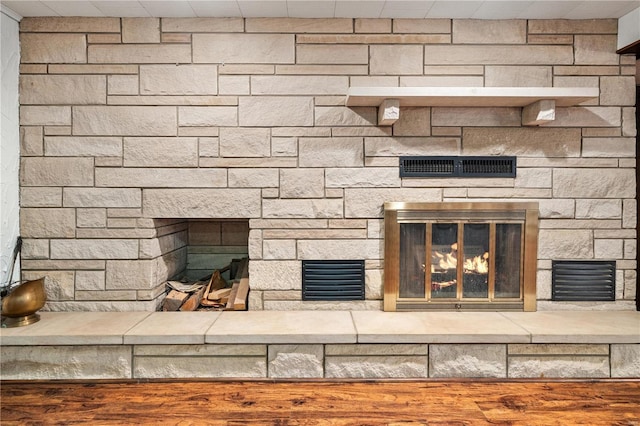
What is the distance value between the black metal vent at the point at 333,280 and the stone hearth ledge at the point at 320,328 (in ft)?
0.47

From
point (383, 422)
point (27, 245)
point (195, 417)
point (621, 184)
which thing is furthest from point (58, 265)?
point (621, 184)

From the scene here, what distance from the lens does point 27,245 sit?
108 inches

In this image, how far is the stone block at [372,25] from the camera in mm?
2727

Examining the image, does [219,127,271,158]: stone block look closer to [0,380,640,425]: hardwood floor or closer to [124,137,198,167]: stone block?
[124,137,198,167]: stone block

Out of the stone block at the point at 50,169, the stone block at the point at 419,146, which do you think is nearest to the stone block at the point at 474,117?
the stone block at the point at 419,146

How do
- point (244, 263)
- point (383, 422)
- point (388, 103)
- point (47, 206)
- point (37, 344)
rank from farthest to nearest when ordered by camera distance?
point (244, 263) → point (47, 206) → point (388, 103) → point (37, 344) → point (383, 422)

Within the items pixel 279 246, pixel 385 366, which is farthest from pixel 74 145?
pixel 385 366

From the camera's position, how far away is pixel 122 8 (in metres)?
2.60

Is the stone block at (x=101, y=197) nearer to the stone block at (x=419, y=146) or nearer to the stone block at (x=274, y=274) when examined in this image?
the stone block at (x=274, y=274)

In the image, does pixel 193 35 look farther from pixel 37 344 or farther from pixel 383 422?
pixel 383 422

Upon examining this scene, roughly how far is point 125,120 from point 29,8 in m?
0.86

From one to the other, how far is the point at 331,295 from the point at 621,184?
208cm

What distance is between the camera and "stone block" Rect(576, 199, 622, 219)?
9.10ft

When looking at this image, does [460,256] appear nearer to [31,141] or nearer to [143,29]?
[143,29]
